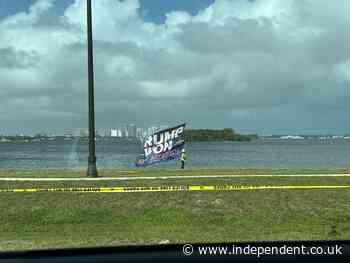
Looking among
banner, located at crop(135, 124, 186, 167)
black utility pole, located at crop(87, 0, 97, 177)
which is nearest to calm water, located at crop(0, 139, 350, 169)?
banner, located at crop(135, 124, 186, 167)

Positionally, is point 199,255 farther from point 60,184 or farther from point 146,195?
point 60,184

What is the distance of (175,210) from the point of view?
40.0 feet

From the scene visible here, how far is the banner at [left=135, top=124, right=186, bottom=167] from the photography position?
29.1m

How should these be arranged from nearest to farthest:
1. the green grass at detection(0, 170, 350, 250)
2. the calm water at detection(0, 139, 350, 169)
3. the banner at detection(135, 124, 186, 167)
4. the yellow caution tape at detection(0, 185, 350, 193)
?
the green grass at detection(0, 170, 350, 250) < the yellow caution tape at detection(0, 185, 350, 193) < the banner at detection(135, 124, 186, 167) < the calm water at detection(0, 139, 350, 169)

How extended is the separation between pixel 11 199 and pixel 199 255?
11.1 meters

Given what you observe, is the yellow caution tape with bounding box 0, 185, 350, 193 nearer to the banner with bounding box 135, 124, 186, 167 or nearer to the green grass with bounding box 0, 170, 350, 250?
the green grass with bounding box 0, 170, 350, 250

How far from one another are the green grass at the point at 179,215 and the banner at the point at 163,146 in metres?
15.7

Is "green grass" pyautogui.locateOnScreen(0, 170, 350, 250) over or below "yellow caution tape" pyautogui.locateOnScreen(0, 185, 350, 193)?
below

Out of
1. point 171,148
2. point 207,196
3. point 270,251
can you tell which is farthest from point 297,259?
point 171,148

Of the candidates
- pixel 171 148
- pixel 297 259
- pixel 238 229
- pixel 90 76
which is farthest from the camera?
pixel 171 148

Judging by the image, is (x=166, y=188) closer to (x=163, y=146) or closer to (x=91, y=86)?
(x=91, y=86)

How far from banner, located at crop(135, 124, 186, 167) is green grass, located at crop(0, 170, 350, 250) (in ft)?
51.6

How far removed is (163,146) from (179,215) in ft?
56.6

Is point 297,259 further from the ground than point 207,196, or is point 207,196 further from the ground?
point 297,259
